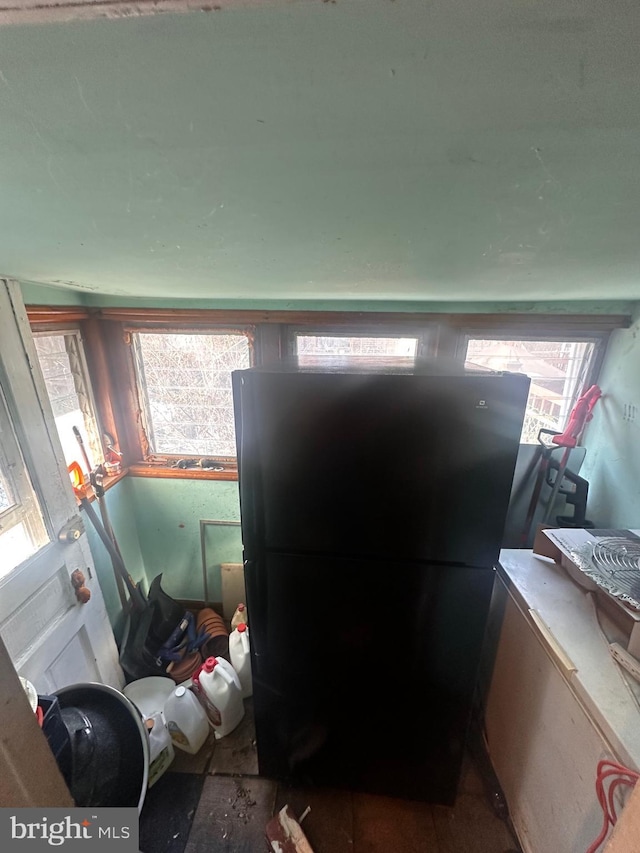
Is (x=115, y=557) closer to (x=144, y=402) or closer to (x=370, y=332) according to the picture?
Result: (x=144, y=402)

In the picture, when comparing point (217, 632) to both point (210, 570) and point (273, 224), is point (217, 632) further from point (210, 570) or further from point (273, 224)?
point (273, 224)

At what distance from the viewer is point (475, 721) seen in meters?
1.32

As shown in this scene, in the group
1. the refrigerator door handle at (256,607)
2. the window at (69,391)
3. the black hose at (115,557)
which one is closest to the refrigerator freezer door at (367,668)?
the refrigerator door handle at (256,607)

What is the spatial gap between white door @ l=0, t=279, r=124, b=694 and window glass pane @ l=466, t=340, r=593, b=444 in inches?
76.6

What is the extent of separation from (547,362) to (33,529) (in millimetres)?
2526

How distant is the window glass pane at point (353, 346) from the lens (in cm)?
174

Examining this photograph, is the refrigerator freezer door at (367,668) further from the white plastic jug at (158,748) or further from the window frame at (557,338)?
the window frame at (557,338)

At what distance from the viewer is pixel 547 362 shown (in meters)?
1.76

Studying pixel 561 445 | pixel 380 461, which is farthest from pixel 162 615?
pixel 561 445

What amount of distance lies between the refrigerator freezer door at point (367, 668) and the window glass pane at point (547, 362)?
1238mm

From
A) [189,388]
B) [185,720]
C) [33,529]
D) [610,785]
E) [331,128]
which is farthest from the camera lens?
[189,388]

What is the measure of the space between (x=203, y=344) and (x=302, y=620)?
1456mm

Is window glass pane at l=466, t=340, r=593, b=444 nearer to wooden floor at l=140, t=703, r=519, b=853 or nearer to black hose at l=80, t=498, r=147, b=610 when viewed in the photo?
wooden floor at l=140, t=703, r=519, b=853

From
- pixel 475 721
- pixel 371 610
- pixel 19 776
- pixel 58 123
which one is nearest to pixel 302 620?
pixel 371 610
